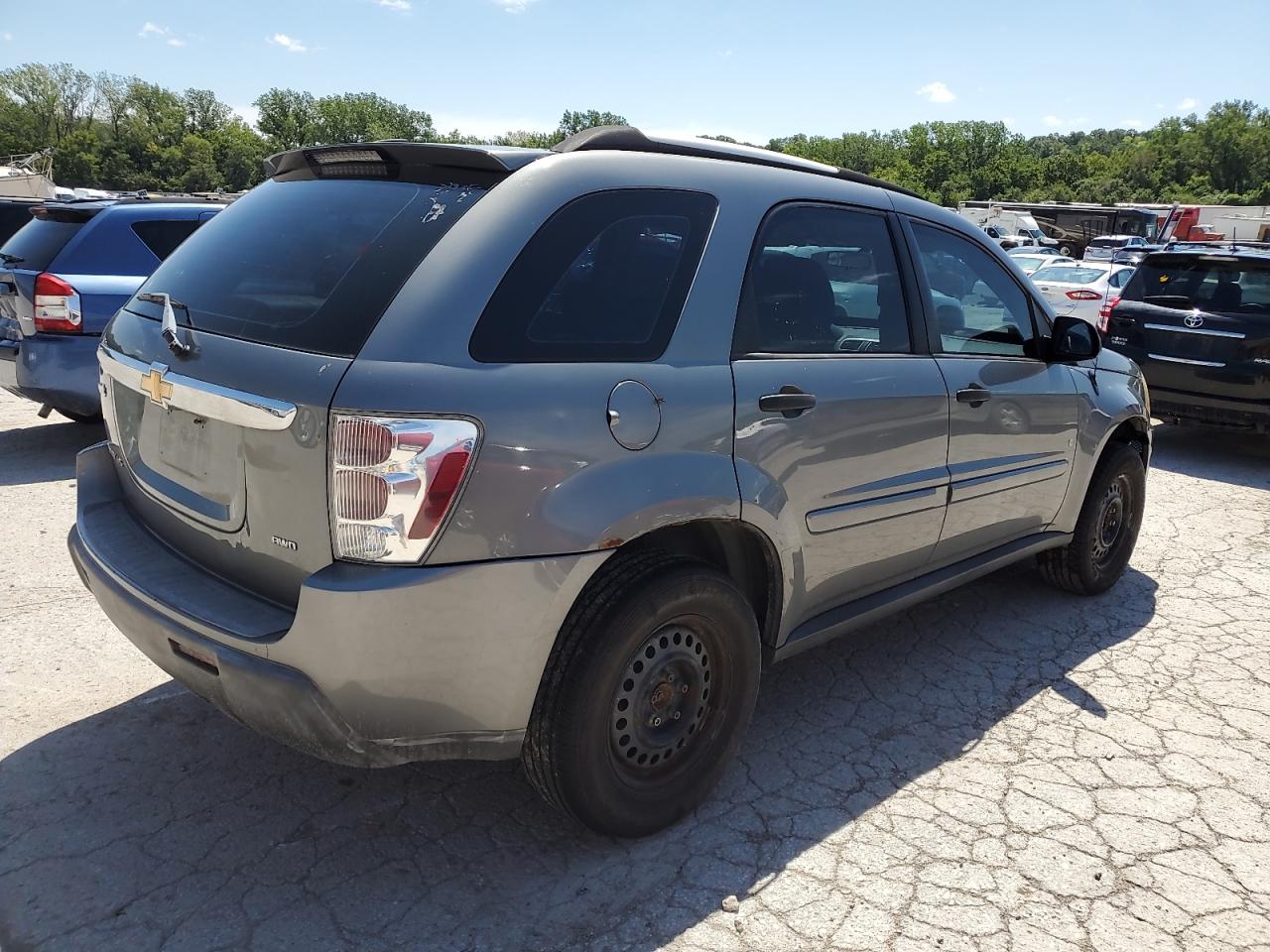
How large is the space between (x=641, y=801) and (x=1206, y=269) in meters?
7.63

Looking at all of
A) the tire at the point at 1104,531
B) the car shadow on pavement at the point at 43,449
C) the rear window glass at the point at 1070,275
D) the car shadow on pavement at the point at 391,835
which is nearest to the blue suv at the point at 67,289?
the car shadow on pavement at the point at 43,449

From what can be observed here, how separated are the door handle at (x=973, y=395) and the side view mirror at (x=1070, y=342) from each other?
55 centimetres

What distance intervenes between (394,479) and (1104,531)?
3.96 meters

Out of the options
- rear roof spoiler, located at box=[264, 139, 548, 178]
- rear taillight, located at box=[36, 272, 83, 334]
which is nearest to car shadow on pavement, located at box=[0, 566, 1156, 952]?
rear roof spoiler, located at box=[264, 139, 548, 178]

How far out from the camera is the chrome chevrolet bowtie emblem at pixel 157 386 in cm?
256

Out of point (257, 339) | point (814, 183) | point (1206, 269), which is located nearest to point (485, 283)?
point (257, 339)

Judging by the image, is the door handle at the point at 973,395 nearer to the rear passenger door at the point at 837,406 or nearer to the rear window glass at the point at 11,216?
the rear passenger door at the point at 837,406

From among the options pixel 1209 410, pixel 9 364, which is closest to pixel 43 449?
pixel 9 364

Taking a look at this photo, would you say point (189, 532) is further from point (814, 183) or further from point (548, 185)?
point (814, 183)

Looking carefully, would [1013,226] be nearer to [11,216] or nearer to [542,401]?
[11,216]

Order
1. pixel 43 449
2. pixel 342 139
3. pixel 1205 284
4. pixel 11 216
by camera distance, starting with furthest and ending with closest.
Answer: pixel 342 139 < pixel 11 216 < pixel 1205 284 < pixel 43 449

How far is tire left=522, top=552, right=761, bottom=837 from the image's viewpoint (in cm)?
241

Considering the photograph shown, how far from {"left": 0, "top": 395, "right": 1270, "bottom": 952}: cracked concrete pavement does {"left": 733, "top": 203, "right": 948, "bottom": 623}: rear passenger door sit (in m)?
0.63

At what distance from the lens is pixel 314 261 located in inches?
99.4
